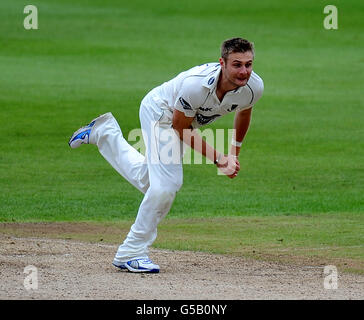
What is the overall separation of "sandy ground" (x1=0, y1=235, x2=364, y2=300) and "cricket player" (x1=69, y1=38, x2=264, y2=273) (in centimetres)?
45

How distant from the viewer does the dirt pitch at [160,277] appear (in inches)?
330

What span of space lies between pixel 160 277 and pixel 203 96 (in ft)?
5.85

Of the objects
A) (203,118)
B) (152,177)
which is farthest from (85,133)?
(203,118)

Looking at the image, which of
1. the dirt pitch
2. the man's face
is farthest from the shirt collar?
the dirt pitch

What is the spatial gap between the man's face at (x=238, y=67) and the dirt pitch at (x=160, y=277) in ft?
6.17

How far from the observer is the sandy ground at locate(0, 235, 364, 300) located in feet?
27.5

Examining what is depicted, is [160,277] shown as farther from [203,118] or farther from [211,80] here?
[211,80]

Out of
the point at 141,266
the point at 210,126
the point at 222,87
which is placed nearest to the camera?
the point at 222,87

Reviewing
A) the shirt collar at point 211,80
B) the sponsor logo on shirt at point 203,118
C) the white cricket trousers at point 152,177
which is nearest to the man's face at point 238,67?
the shirt collar at point 211,80

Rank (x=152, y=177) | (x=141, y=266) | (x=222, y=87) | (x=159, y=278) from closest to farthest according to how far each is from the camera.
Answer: (x=222, y=87) < (x=159, y=278) < (x=152, y=177) < (x=141, y=266)

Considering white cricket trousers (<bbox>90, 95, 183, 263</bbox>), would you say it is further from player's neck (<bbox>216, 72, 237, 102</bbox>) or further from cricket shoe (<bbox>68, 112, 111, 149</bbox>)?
cricket shoe (<bbox>68, 112, 111, 149</bbox>)

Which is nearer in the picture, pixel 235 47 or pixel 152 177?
pixel 235 47

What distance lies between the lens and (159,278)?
9.33m

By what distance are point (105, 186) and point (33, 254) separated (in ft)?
20.6
